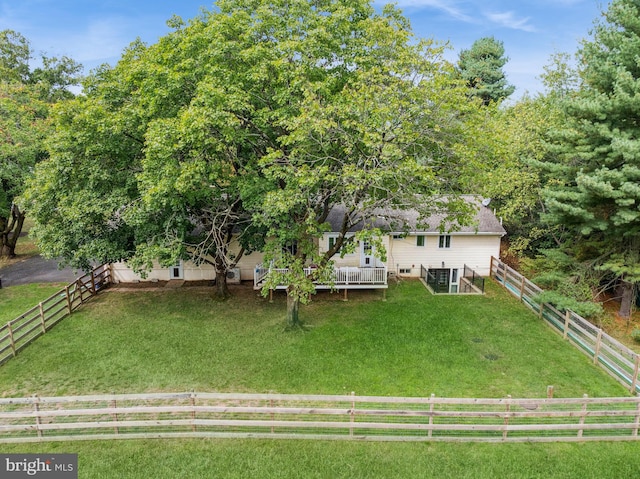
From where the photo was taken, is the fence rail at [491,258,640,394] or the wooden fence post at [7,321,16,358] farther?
the wooden fence post at [7,321,16,358]

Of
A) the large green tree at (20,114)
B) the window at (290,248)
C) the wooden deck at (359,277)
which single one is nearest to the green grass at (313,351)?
the wooden deck at (359,277)

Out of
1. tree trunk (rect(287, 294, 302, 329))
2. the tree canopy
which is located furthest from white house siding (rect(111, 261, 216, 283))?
tree trunk (rect(287, 294, 302, 329))

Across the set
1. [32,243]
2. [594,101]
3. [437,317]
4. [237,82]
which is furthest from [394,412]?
[32,243]

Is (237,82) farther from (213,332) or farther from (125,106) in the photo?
(213,332)

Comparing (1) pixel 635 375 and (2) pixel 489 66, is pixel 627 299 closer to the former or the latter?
(1) pixel 635 375

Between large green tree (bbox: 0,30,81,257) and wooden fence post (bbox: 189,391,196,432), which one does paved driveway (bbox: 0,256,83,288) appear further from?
wooden fence post (bbox: 189,391,196,432)

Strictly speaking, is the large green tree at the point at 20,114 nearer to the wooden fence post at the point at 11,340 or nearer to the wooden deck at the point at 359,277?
the wooden fence post at the point at 11,340

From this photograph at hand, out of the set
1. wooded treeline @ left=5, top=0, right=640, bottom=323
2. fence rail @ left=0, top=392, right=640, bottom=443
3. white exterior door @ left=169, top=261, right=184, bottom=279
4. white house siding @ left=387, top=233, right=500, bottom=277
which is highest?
wooded treeline @ left=5, top=0, right=640, bottom=323
